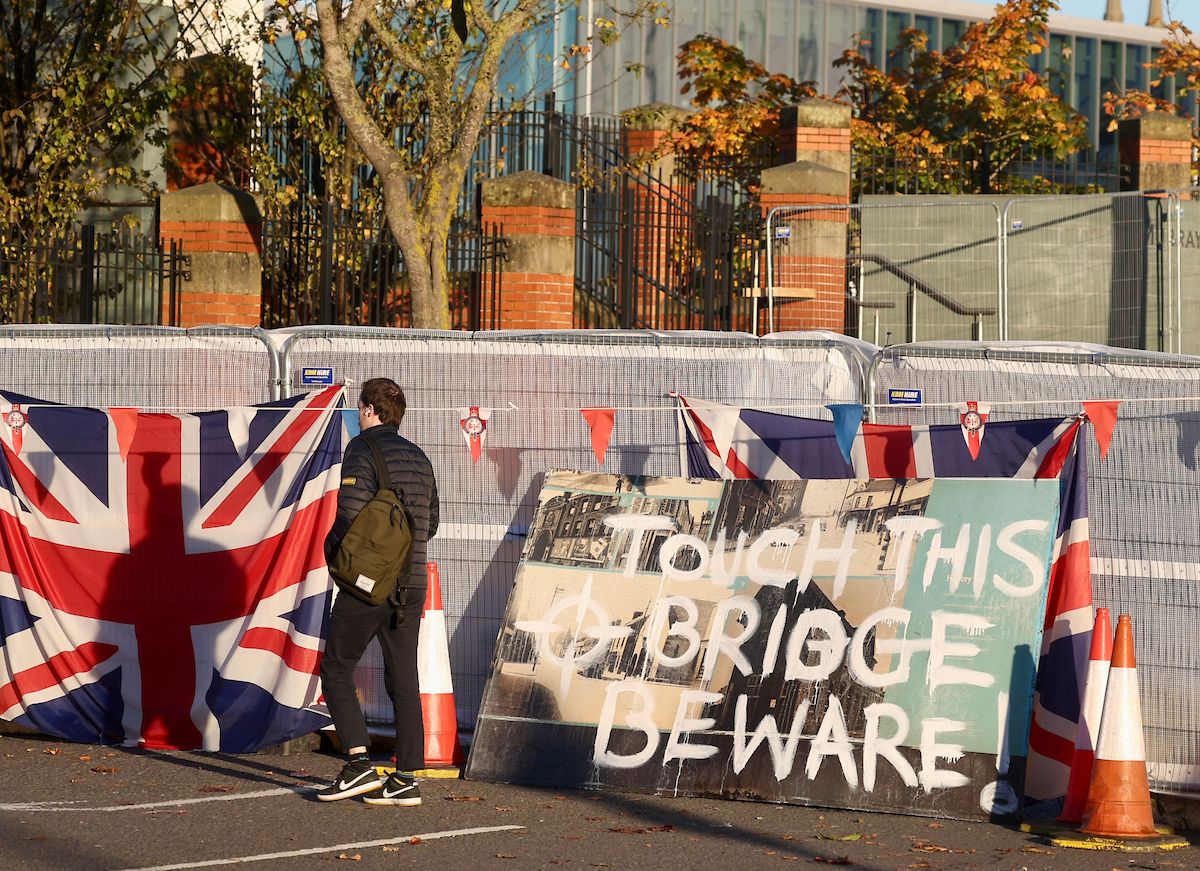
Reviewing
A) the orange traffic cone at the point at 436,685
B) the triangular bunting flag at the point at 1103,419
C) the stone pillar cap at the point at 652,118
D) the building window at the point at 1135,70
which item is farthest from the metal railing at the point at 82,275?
the building window at the point at 1135,70

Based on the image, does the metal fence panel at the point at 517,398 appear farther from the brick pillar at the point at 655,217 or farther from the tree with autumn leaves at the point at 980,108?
the tree with autumn leaves at the point at 980,108

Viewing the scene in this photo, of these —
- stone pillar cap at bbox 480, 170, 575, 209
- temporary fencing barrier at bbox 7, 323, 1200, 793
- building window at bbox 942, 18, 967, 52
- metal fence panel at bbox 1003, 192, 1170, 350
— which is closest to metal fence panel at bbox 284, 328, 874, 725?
temporary fencing barrier at bbox 7, 323, 1200, 793

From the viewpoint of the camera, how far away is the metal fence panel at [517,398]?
8.77m

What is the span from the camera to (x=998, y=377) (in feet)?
27.3

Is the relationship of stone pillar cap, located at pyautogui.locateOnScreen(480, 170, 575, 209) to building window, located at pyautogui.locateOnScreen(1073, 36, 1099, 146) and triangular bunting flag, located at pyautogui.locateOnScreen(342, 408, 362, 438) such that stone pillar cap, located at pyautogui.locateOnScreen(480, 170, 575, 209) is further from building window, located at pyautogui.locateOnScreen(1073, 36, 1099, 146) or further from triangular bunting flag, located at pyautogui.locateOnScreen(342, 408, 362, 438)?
building window, located at pyautogui.locateOnScreen(1073, 36, 1099, 146)

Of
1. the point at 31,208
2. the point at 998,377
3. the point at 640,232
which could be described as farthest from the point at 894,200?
the point at 998,377

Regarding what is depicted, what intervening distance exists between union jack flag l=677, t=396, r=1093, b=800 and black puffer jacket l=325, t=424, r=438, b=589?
1.57 meters

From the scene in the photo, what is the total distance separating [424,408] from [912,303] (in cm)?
1126

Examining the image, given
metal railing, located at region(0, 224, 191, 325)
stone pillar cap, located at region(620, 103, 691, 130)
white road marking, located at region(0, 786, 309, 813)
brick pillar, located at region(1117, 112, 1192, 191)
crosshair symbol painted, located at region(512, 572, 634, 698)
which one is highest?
stone pillar cap, located at region(620, 103, 691, 130)

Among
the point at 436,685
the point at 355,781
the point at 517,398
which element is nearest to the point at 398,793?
the point at 355,781

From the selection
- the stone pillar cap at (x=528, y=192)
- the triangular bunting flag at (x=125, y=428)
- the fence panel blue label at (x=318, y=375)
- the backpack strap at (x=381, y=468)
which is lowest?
the backpack strap at (x=381, y=468)

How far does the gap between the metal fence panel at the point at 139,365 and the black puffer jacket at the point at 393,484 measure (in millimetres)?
1800

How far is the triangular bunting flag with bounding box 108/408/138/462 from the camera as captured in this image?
9.03 meters

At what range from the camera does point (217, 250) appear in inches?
675
